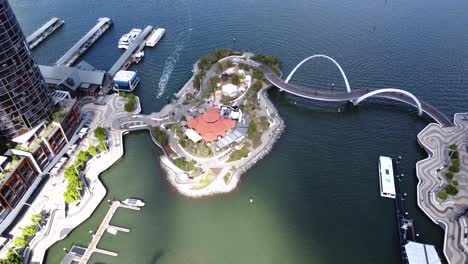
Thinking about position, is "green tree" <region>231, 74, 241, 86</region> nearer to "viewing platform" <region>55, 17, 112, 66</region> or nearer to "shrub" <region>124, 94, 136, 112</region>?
"shrub" <region>124, 94, 136, 112</region>

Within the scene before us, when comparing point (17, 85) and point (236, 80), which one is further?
point (236, 80)

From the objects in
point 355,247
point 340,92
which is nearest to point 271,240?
point 355,247

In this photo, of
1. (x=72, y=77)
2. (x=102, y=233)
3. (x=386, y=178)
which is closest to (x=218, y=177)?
(x=102, y=233)

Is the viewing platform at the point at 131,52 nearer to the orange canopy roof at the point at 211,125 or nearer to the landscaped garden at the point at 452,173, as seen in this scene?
the orange canopy roof at the point at 211,125

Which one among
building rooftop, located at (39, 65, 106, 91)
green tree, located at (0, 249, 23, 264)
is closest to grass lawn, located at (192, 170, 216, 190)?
green tree, located at (0, 249, 23, 264)

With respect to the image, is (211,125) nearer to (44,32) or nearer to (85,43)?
(85,43)

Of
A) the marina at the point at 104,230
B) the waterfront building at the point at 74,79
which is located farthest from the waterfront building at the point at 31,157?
the marina at the point at 104,230

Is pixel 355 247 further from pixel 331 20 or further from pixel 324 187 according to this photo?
pixel 331 20

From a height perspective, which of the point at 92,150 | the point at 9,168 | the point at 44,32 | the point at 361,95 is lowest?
the point at 361,95
